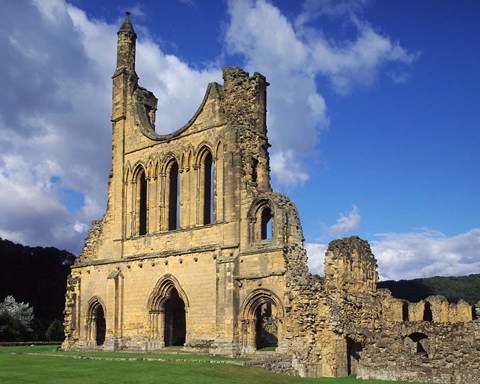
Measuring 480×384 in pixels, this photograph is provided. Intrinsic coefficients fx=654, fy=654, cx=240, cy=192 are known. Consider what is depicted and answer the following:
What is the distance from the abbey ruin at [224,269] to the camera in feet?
69.8

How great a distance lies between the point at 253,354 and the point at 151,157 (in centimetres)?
998

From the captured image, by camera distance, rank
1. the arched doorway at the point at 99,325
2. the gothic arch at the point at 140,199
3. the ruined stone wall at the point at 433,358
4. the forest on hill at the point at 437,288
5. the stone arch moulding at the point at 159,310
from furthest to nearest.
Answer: the forest on hill at the point at 437,288 < the arched doorway at the point at 99,325 < the gothic arch at the point at 140,199 < the stone arch moulding at the point at 159,310 < the ruined stone wall at the point at 433,358

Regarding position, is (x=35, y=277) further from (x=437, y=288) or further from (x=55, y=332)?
(x=437, y=288)

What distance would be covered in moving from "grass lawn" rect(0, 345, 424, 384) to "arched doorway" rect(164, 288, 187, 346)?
6.73m

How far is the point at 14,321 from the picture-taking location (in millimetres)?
39406

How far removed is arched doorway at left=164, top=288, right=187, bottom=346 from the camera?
27.0 metres

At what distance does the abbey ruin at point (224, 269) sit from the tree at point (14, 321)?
932 centimetres

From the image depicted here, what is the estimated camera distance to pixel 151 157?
28.4 meters

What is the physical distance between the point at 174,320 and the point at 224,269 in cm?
525

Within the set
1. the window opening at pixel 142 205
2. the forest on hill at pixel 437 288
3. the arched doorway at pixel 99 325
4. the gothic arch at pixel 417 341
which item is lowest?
the gothic arch at pixel 417 341

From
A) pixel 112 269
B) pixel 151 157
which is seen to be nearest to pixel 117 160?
pixel 151 157

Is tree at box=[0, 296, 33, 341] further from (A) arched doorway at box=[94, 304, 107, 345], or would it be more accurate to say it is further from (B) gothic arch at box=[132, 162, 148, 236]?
(B) gothic arch at box=[132, 162, 148, 236]

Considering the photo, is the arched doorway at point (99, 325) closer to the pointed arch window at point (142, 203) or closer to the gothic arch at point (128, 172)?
the pointed arch window at point (142, 203)

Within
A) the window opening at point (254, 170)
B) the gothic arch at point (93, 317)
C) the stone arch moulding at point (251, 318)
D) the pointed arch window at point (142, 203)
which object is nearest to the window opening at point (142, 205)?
the pointed arch window at point (142, 203)
